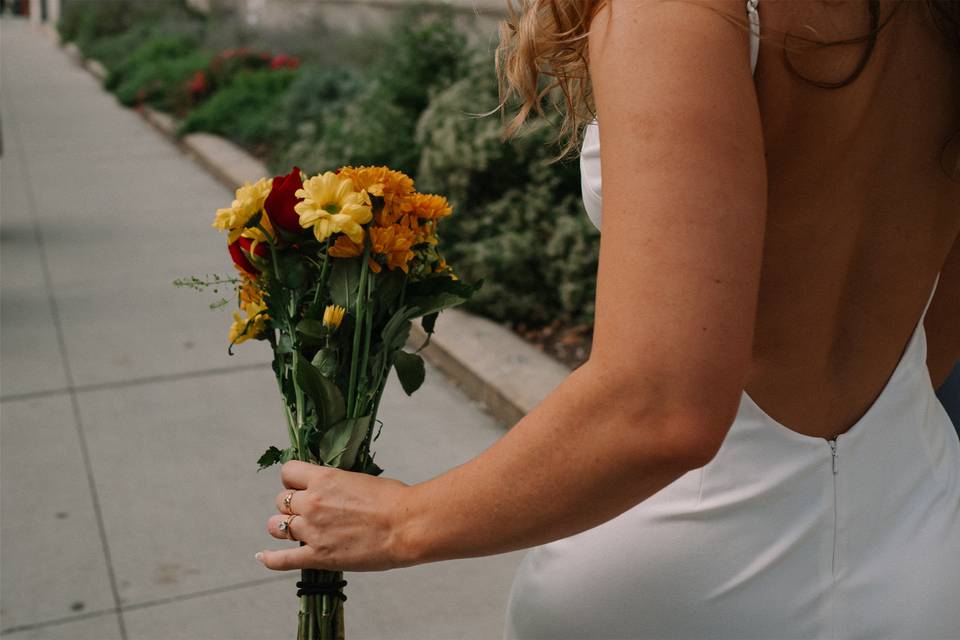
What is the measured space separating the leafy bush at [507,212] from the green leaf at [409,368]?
12.3ft

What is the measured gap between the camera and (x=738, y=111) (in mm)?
884

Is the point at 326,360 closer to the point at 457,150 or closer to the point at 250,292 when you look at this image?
the point at 250,292

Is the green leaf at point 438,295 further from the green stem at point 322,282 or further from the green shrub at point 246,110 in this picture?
the green shrub at point 246,110

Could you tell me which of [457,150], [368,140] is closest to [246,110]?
[368,140]

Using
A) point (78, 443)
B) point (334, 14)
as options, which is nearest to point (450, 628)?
point (78, 443)

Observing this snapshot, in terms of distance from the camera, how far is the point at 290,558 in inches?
49.0

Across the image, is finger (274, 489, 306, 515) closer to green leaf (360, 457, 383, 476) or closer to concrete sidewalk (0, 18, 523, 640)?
green leaf (360, 457, 383, 476)

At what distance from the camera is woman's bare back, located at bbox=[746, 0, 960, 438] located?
3.19ft

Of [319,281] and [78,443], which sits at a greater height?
[319,281]

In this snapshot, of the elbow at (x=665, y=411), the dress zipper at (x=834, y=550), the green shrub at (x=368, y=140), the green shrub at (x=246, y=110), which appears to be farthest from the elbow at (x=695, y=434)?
→ the green shrub at (x=246, y=110)

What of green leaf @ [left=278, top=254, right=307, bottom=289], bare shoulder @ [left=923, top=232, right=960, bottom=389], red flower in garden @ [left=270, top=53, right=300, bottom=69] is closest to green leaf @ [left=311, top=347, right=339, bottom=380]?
green leaf @ [left=278, top=254, right=307, bottom=289]

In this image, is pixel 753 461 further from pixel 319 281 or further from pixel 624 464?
pixel 319 281

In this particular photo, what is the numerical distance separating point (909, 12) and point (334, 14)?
15701 millimetres

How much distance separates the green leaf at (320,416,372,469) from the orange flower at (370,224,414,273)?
209 millimetres
